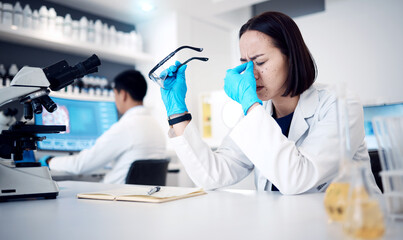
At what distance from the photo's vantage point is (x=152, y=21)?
433cm

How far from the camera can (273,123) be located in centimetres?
103

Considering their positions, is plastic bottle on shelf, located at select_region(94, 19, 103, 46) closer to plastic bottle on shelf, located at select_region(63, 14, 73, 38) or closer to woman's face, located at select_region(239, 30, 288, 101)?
plastic bottle on shelf, located at select_region(63, 14, 73, 38)

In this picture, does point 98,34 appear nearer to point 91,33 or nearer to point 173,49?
point 91,33

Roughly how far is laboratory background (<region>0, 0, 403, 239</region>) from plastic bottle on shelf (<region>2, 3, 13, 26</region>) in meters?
0.01

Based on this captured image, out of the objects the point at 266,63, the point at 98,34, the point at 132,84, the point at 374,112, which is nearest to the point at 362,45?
the point at 374,112

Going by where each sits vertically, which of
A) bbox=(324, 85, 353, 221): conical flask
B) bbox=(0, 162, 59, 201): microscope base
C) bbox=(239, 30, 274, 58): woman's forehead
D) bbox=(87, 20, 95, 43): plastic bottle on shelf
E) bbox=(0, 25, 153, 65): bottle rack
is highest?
bbox=(87, 20, 95, 43): plastic bottle on shelf

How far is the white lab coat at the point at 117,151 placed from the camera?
7.23ft

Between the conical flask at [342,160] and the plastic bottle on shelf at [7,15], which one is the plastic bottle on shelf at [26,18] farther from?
the conical flask at [342,160]

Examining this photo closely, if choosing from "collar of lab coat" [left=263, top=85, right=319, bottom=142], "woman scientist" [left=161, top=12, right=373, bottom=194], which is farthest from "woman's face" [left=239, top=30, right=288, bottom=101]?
"collar of lab coat" [left=263, top=85, right=319, bottom=142]

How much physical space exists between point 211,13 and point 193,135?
10.9ft

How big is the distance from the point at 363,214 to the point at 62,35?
3.43 meters

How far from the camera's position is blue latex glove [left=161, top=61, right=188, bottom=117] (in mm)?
1294

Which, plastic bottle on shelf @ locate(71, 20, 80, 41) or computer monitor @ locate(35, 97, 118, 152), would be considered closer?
computer monitor @ locate(35, 97, 118, 152)

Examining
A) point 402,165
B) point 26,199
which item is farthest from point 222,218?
point 26,199
